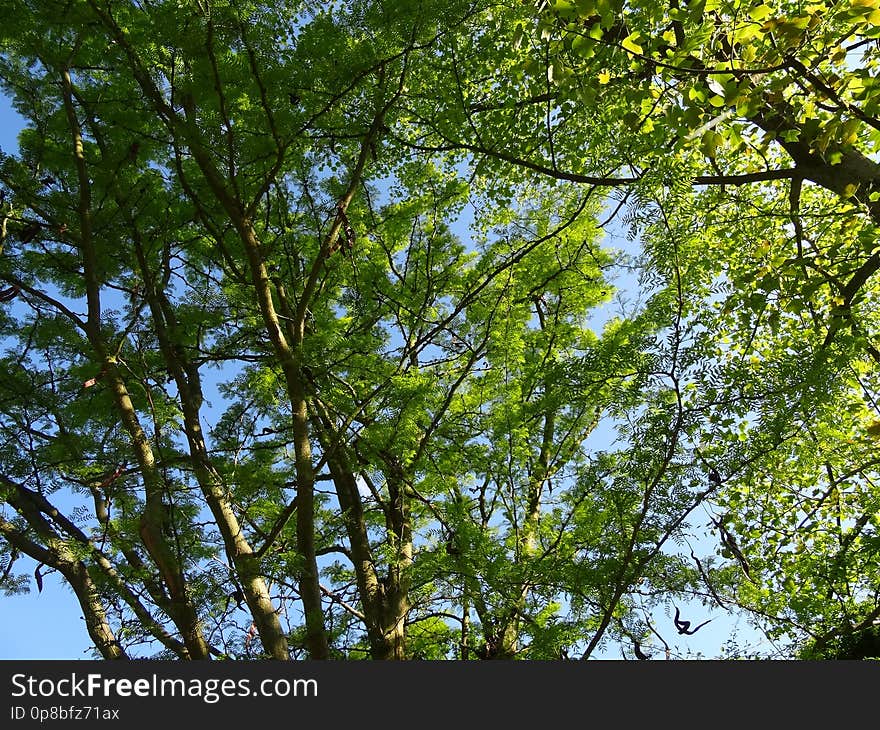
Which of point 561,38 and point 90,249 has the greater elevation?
point 561,38

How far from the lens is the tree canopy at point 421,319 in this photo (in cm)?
471

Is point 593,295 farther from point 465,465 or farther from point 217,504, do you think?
point 217,504

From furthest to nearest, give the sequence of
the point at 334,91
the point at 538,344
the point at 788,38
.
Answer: the point at 538,344
the point at 334,91
the point at 788,38

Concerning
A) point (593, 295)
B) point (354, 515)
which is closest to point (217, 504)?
point (354, 515)

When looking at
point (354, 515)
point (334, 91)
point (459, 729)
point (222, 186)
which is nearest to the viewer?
point (459, 729)

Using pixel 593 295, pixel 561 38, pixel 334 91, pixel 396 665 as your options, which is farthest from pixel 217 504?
pixel 593 295

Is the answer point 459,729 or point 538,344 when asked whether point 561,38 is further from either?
point 538,344

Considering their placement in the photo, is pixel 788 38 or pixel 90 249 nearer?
pixel 788 38

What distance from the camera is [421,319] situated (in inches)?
292

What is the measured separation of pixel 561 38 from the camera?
14.3 feet

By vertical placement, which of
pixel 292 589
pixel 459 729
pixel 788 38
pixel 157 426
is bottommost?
pixel 459 729

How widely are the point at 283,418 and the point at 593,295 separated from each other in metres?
4.08

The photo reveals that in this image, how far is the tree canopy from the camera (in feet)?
15.5

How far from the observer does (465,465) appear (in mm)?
7309
